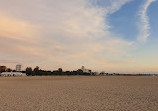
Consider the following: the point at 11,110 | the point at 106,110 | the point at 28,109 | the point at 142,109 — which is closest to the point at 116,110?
the point at 106,110

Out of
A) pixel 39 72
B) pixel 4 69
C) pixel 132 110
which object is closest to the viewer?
pixel 132 110

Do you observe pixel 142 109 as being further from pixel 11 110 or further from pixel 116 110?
pixel 11 110

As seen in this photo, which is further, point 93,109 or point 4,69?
point 4,69

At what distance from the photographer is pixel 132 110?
516 inches

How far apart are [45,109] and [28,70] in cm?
17121

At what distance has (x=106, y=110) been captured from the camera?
1317 centimetres

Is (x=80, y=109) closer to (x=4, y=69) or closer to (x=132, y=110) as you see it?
(x=132, y=110)

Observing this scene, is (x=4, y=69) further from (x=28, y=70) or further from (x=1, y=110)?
(x=1, y=110)

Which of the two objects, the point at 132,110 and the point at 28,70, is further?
the point at 28,70

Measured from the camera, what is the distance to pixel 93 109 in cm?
1342

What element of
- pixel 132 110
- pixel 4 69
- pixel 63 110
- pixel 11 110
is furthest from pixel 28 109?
pixel 4 69

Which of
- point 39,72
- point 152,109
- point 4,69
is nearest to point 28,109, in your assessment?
point 152,109

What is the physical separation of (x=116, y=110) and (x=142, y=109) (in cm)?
160

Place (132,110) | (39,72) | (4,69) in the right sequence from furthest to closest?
(4,69), (39,72), (132,110)
